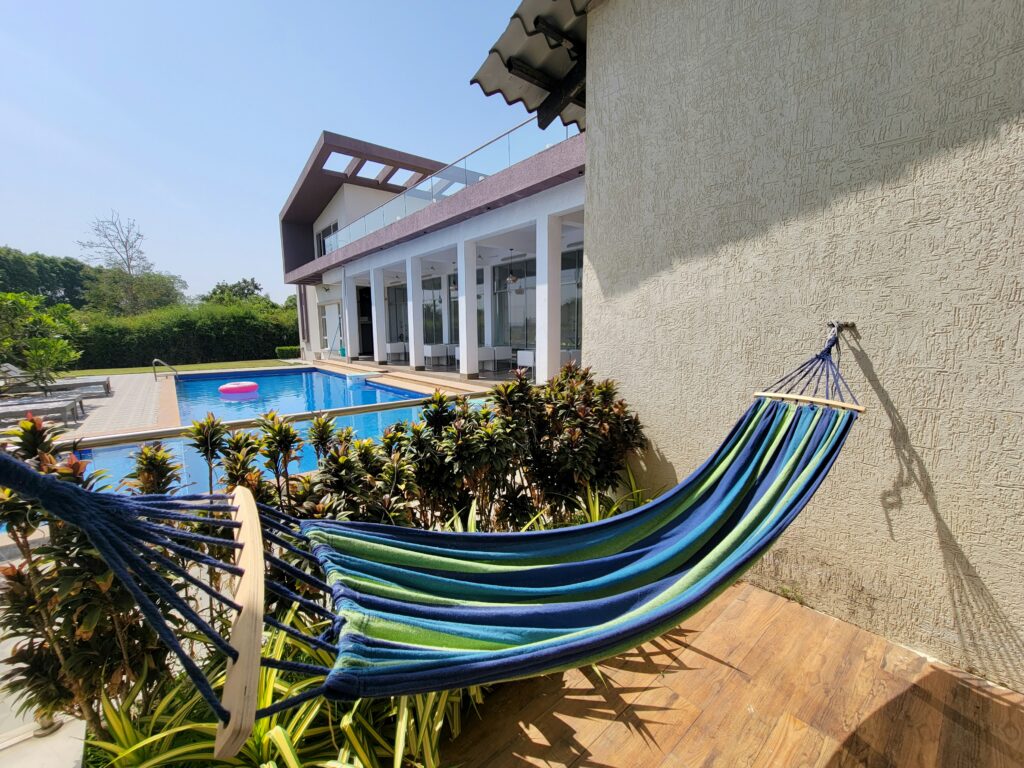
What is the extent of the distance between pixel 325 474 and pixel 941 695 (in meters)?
2.66

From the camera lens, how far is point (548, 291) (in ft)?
22.4

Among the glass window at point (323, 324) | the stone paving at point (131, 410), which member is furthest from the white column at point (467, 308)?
the glass window at point (323, 324)

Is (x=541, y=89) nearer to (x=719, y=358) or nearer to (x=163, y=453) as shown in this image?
(x=719, y=358)

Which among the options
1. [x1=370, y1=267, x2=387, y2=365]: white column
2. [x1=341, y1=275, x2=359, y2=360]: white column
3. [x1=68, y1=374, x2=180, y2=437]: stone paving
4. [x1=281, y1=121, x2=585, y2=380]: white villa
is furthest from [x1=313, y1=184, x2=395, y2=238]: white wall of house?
[x1=68, y1=374, x2=180, y2=437]: stone paving

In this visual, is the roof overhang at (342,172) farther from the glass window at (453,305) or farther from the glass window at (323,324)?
the glass window at (323,324)

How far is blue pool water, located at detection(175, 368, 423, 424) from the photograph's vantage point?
9.95m

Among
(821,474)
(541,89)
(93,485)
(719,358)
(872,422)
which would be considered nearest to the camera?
(93,485)

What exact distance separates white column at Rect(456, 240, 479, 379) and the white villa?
25 millimetres

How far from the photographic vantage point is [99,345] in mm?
18344

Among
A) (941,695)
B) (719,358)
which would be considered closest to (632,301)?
(719,358)

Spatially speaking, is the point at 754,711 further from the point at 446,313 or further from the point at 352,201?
the point at 352,201

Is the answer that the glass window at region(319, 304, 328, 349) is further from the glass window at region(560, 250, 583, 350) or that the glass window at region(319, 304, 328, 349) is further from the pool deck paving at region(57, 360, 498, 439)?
the glass window at region(560, 250, 583, 350)

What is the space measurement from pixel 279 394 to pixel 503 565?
12569 millimetres

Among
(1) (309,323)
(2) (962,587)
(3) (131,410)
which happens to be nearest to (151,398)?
(3) (131,410)
